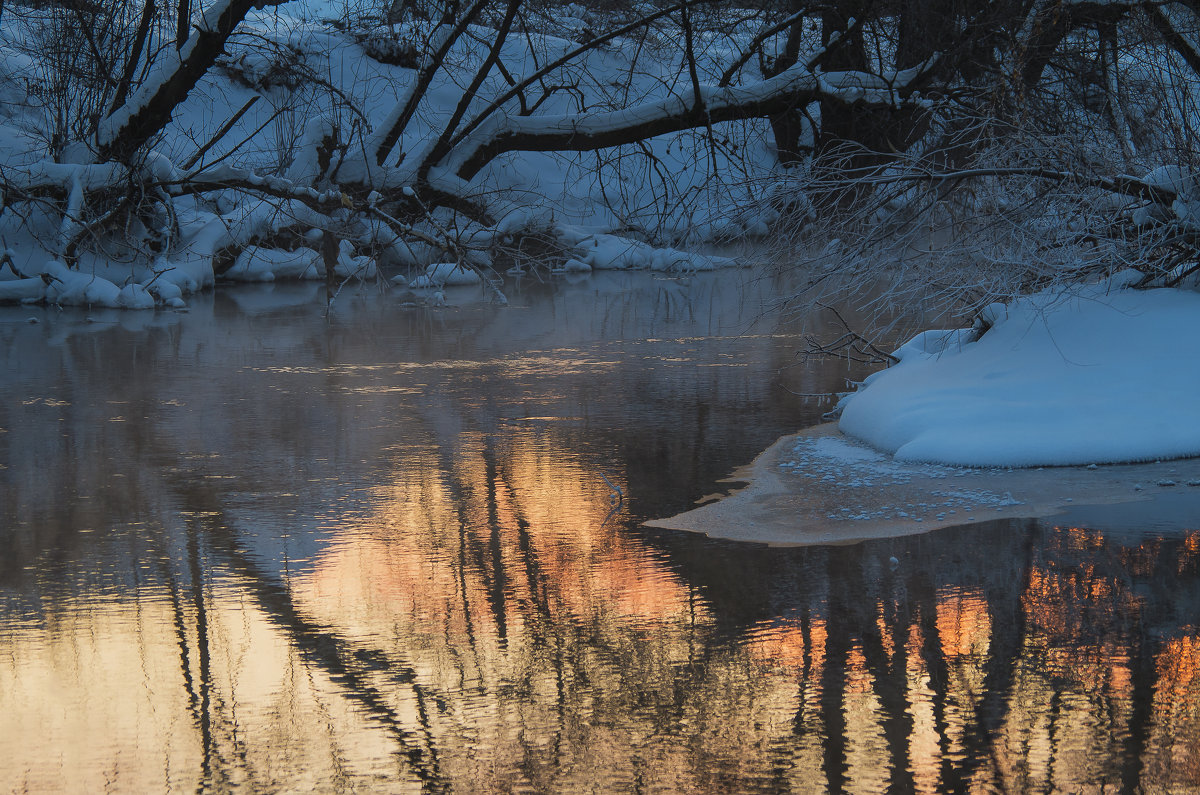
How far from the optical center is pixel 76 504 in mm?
6125

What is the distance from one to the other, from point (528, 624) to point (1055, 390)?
3.67m

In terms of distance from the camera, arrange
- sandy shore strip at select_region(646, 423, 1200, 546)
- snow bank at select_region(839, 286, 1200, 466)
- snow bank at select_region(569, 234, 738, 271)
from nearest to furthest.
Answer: sandy shore strip at select_region(646, 423, 1200, 546)
snow bank at select_region(839, 286, 1200, 466)
snow bank at select_region(569, 234, 738, 271)

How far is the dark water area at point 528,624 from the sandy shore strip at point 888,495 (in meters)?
0.18

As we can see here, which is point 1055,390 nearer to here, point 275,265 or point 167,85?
point 167,85

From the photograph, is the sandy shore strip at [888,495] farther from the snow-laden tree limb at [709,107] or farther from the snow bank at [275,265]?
the snow bank at [275,265]

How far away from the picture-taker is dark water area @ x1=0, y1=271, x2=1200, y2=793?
10.9 feet

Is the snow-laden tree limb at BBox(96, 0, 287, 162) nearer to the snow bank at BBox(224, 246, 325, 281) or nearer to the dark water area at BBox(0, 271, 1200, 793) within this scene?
the snow bank at BBox(224, 246, 325, 281)

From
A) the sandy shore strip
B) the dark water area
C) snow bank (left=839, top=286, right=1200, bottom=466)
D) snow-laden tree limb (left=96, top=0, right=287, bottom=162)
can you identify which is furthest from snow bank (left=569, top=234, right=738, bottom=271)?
the sandy shore strip

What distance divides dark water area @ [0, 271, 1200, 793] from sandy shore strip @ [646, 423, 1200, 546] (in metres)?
0.18

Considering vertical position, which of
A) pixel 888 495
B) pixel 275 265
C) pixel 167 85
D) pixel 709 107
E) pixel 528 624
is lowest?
pixel 528 624

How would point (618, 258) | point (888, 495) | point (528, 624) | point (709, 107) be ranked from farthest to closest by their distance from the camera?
point (618, 258), point (709, 107), point (888, 495), point (528, 624)

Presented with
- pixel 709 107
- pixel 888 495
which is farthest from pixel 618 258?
pixel 888 495

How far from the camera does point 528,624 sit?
436 centimetres

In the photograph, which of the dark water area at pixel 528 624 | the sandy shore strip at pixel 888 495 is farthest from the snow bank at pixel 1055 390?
the dark water area at pixel 528 624
